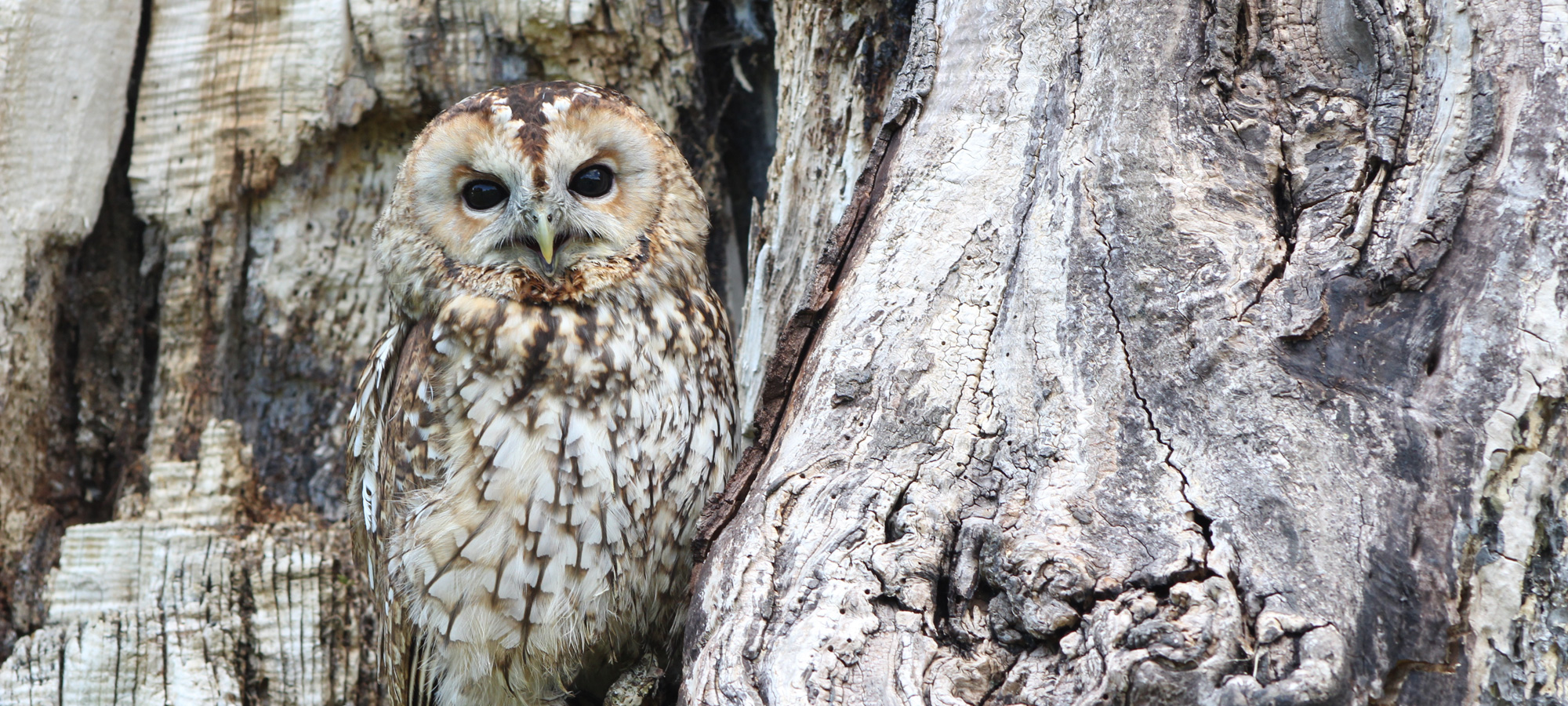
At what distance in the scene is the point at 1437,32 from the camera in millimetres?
1502

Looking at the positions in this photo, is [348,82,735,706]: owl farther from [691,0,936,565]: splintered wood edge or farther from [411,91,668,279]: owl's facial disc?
[691,0,936,565]: splintered wood edge

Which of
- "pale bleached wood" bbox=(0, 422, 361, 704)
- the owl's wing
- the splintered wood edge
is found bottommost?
"pale bleached wood" bbox=(0, 422, 361, 704)

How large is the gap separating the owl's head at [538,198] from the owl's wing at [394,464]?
0.45 ft

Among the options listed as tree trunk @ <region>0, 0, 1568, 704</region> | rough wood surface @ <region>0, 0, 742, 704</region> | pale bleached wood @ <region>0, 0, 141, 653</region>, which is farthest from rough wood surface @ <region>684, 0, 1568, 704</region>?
pale bleached wood @ <region>0, 0, 141, 653</region>

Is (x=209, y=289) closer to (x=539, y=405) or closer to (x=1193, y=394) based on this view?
(x=539, y=405)

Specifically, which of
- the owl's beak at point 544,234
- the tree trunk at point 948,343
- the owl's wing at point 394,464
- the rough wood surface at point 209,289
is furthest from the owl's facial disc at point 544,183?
the rough wood surface at point 209,289

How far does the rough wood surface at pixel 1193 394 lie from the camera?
1.23 metres

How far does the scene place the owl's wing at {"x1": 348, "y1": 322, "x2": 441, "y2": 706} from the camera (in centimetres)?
191

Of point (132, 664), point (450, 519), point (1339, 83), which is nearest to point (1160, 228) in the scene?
point (1339, 83)

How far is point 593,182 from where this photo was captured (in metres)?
1.94

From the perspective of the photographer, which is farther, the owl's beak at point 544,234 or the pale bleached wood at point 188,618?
the pale bleached wood at point 188,618

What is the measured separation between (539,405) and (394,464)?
35 cm

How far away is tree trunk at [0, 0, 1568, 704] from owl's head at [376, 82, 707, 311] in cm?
36

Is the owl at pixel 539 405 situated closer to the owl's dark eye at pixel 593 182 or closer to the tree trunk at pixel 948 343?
the owl's dark eye at pixel 593 182
